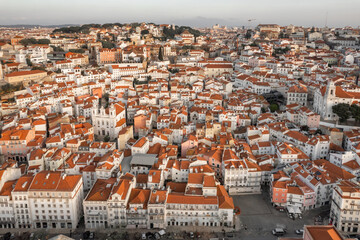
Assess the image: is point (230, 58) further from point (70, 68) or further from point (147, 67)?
point (70, 68)

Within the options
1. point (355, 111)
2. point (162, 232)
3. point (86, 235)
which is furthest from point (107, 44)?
point (162, 232)

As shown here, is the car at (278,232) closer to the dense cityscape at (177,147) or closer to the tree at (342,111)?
the dense cityscape at (177,147)

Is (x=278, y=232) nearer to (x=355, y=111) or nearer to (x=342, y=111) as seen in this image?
(x=342, y=111)

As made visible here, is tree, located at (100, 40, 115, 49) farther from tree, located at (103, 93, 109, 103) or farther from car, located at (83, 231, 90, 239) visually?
car, located at (83, 231, 90, 239)

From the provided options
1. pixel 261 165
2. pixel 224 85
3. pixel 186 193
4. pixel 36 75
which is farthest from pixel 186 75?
pixel 186 193

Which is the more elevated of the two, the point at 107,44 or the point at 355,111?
the point at 107,44
